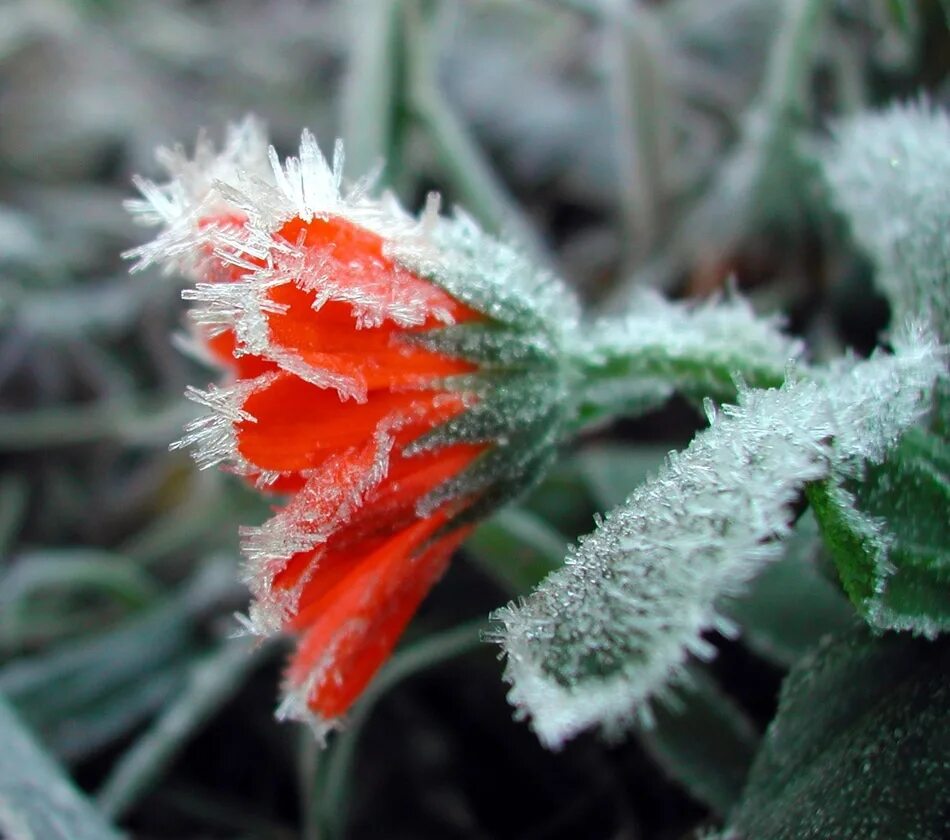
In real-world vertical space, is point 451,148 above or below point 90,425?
above

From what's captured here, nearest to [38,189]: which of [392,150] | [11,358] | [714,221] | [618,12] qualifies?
[11,358]

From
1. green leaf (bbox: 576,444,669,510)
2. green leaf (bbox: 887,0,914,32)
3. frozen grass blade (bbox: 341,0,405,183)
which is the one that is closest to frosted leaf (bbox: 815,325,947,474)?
green leaf (bbox: 576,444,669,510)

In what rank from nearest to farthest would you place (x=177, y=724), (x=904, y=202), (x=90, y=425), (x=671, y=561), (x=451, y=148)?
(x=671, y=561) < (x=904, y=202) < (x=177, y=724) < (x=451, y=148) < (x=90, y=425)

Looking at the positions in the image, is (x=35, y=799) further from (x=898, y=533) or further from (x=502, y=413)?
(x=898, y=533)

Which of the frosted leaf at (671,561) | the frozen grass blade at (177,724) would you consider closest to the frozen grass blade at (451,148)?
the frozen grass blade at (177,724)

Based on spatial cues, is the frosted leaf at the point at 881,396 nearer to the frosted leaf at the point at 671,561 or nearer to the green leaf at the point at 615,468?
the frosted leaf at the point at 671,561

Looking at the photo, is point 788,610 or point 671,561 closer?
point 671,561

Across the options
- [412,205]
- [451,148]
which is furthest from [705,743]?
[412,205]
